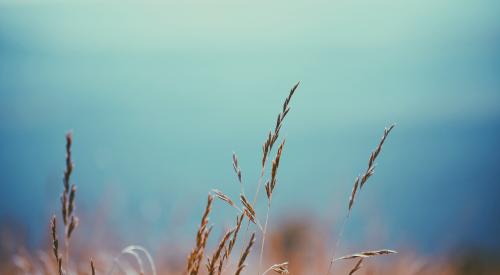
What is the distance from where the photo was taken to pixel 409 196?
2533 centimetres

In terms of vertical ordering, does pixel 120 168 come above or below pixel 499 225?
above

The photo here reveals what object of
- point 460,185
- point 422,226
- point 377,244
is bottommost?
point 377,244

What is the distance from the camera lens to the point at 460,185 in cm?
2406

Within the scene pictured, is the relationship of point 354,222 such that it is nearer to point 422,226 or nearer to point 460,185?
point 422,226

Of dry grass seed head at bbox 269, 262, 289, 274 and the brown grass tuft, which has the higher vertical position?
the brown grass tuft

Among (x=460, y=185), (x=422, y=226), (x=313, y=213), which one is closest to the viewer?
(x=313, y=213)

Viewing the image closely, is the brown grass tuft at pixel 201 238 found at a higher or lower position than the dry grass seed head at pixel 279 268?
higher

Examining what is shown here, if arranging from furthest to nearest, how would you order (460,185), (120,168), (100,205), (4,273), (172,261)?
1. (460,185)
2. (120,168)
3. (172,261)
4. (100,205)
5. (4,273)

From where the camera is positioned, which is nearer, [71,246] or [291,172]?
[71,246]

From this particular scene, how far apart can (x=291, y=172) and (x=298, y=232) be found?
23.7m

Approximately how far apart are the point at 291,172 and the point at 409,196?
6.49 meters

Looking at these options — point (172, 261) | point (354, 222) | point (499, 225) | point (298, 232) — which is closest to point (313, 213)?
point (298, 232)

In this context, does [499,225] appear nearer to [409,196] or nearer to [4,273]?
[409,196]

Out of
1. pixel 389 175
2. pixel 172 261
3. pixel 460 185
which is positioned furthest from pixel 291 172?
pixel 172 261
